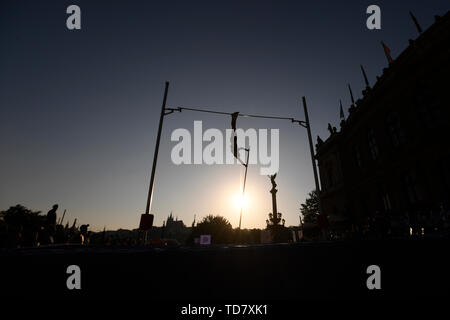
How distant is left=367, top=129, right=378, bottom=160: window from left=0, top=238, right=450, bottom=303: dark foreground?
21.8 m

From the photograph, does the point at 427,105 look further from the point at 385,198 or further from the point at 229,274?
the point at 229,274

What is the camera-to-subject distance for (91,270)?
169 centimetres

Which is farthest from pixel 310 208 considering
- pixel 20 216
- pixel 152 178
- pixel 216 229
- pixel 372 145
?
pixel 20 216

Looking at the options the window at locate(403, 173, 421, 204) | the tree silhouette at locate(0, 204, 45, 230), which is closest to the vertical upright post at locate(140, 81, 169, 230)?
the window at locate(403, 173, 421, 204)

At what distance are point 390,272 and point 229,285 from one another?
1.41 m

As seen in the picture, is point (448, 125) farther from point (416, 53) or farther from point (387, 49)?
point (387, 49)

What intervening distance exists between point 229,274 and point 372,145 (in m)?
23.8

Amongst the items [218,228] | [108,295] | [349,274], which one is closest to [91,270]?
[108,295]

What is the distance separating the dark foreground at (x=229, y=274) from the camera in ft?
5.38

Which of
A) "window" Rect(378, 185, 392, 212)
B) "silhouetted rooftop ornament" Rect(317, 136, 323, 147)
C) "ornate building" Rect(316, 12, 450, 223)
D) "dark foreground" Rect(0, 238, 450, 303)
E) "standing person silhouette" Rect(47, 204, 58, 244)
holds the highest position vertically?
"silhouetted rooftop ornament" Rect(317, 136, 323, 147)

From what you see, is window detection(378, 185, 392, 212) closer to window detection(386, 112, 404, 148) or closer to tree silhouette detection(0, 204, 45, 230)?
window detection(386, 112, 404, 148)

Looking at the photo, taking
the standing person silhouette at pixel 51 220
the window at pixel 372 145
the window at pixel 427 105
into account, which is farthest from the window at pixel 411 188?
the standing person silhouette at pixel 51 220

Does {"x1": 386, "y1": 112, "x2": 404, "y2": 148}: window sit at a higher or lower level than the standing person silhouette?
higher

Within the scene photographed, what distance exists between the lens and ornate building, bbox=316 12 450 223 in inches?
555
